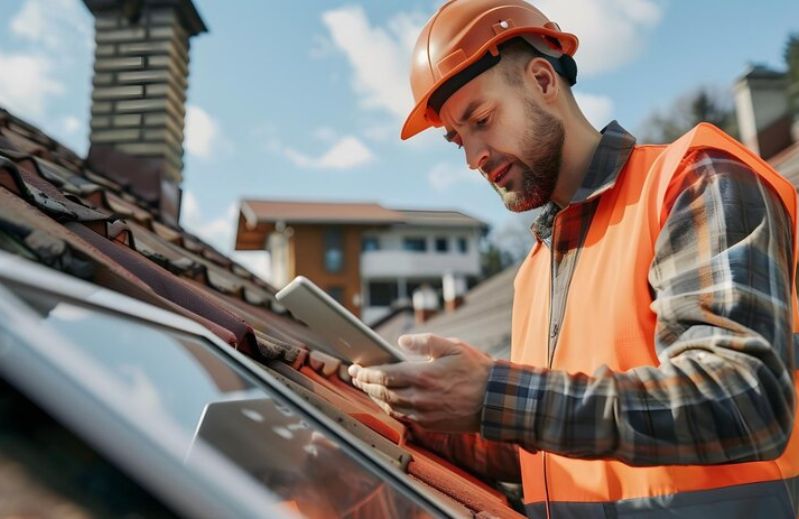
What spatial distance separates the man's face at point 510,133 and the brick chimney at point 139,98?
13.0ft

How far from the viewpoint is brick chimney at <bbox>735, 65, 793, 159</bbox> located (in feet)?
31.3

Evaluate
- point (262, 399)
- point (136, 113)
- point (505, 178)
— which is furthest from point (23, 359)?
point (136, 113)

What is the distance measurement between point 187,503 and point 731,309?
105cm

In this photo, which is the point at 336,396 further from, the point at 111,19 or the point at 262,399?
the point at 111,19

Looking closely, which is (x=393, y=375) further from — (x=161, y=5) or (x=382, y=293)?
(x=382, y=293)

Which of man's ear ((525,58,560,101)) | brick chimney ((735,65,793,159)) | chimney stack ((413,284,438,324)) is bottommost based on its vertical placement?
man's ear ((525,58,560,101))

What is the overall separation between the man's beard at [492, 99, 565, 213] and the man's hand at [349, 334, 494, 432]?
A: 0.83 metres

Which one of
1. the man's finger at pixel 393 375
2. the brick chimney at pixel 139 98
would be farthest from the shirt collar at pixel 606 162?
the brick chimney at pixel 139 98

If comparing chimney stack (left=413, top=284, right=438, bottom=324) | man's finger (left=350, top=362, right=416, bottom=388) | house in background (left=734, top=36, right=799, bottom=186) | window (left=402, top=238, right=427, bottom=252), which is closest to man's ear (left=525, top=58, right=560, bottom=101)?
man's finger (left=350, top=362, right=416, bottom=388)

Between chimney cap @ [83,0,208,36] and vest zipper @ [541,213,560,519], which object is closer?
vest zipper @ [541,213,560,519]

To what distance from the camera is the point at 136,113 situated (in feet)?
18.5

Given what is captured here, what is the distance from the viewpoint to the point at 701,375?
1250 mm

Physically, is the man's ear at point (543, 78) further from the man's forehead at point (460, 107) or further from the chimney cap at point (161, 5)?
the chimney cap at point (161, 5)

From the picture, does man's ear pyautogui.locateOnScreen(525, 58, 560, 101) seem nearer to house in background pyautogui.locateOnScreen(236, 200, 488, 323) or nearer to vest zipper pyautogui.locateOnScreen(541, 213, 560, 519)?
vest zipper pyautogui.locateOnScreen(541, 213, 560, 519)
